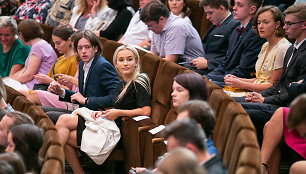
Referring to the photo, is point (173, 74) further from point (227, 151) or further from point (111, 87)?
point (227, 151)

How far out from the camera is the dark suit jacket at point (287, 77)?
2.83 metres

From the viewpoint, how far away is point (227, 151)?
2.13 m

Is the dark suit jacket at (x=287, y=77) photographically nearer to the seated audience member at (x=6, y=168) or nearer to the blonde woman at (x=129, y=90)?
the blonde woman at (x=129, y=90)

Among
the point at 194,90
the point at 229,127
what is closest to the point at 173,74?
the point at 194,90

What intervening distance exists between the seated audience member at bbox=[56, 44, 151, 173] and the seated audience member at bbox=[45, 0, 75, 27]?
245cm

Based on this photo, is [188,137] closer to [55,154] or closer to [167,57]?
[55,154]

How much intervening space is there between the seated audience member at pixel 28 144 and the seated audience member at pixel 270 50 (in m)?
1.57

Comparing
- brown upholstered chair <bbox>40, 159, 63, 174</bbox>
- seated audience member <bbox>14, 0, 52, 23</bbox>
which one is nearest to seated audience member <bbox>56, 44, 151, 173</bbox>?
brown upholstered chair <bbox>40, 159, 63, 174</bbox>

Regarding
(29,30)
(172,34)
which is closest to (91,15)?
A: (29,30)

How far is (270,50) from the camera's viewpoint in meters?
3.18

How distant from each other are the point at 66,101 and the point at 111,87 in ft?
1.34

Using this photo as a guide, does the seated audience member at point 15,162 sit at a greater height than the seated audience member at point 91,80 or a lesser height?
greater

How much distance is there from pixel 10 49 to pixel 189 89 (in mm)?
2646

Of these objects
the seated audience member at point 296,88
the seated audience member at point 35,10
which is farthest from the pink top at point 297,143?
the seated audience member at point 35,10
